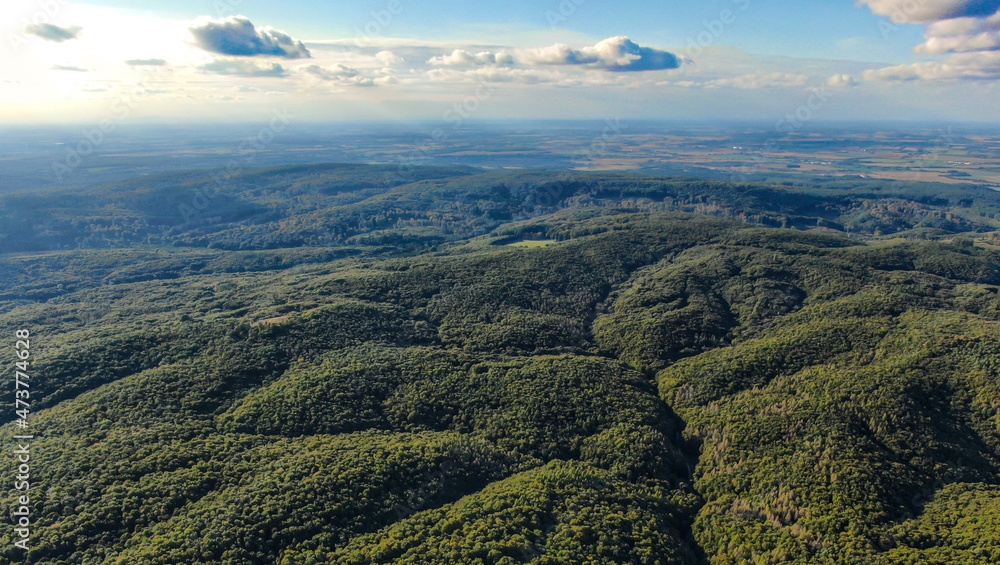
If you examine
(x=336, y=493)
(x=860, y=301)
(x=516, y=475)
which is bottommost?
(x=516, y=475)

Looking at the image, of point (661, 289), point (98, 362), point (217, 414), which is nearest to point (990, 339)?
point (661, 289)

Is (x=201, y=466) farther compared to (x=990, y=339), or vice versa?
(x=990, y=339)

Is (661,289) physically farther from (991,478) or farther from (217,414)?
(217,414)

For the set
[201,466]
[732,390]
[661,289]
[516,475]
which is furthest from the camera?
[661,289]

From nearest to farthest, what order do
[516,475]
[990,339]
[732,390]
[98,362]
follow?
[516,475]
[990,339]
[732,390]
[98,362]

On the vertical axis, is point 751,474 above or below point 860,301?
below

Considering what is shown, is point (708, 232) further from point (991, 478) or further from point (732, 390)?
point (991, 478)
